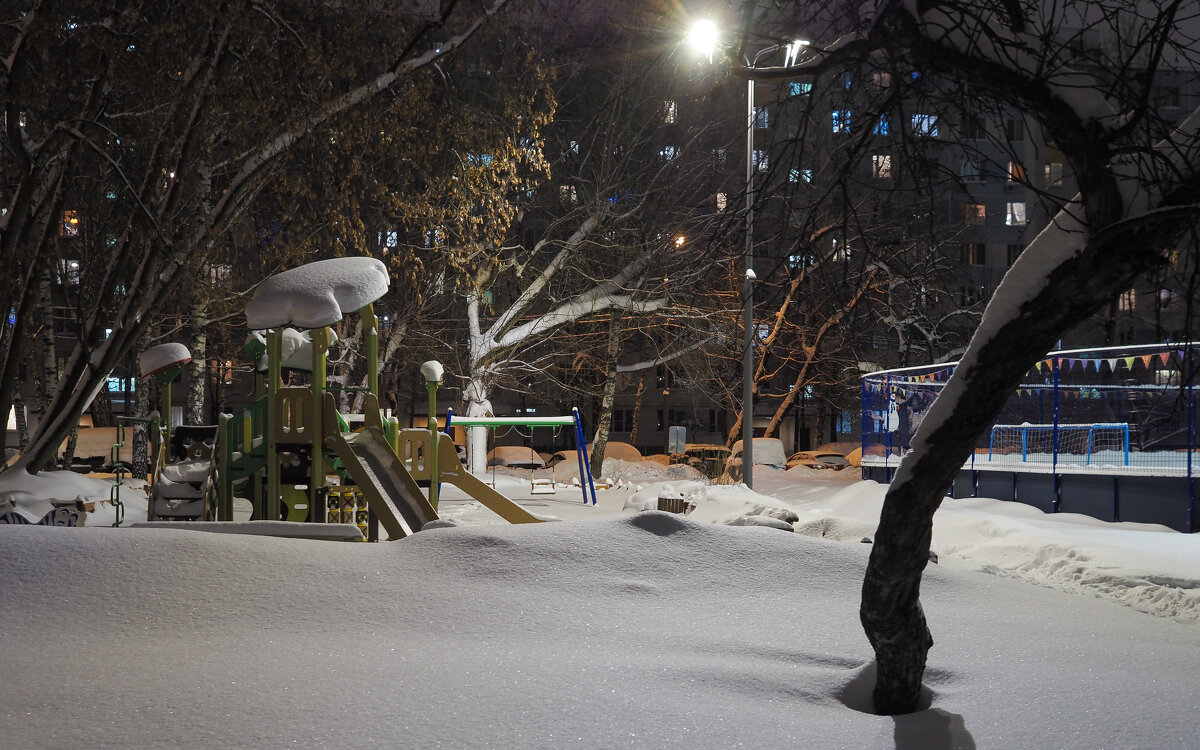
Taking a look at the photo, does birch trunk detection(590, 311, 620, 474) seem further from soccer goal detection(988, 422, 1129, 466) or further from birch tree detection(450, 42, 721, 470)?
soccer goal detection(988, 422, 1129, 466)

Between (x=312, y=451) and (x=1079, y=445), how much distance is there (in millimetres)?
13690

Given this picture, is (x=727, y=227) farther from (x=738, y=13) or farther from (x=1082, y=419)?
(x=1082, y=419)

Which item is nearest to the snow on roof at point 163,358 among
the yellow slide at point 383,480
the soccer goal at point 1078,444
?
the yellow slide at point 383,480

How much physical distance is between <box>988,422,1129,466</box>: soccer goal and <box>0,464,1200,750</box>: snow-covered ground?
25.2ft

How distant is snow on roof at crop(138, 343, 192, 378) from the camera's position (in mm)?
14852

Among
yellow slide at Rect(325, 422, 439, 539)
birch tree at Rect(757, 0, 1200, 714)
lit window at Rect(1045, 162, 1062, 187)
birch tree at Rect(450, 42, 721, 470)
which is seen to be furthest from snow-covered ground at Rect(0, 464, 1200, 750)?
birch tree at Rect(450, 42, 721, 470)

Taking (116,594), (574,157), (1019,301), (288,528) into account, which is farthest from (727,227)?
(574,157)

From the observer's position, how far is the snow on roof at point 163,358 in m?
14.9

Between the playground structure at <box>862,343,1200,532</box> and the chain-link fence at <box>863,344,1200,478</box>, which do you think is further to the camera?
the chain-link fence at <box>863,344,1200,478</box>

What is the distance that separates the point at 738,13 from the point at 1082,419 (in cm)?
1875

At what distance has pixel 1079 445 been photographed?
699 inches

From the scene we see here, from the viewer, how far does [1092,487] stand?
601 inches

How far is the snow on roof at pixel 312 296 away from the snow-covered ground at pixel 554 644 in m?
3.84

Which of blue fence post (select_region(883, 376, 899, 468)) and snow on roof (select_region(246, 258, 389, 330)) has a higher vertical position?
snow on roof (select_region(246, 258, 389, 330))
